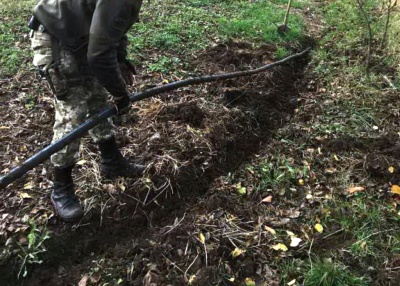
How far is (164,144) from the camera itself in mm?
4527

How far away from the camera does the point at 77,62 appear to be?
3.28 metres

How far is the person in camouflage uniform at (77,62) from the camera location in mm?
2740

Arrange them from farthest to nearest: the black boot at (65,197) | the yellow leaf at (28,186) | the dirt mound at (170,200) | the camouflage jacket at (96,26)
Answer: the yellow leaf at (28,186), the black boot at (65,197), the dirt mound at (170,200), the camouflage jacket at (96,26)

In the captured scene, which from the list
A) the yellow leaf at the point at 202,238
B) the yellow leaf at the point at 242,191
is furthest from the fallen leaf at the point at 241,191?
the yellow leaf at the point at 202,238

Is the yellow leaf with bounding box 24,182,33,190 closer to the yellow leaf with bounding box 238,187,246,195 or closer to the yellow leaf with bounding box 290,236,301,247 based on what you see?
the yellow leaf with bounding box 238,187,246,195

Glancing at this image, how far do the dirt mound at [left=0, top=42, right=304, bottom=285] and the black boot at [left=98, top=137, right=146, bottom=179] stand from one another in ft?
0.34

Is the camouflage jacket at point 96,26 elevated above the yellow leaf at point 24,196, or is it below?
above

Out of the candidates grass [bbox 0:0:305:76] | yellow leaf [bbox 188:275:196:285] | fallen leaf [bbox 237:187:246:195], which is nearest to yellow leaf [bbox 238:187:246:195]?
fallen leaf [bbox 237:187:246:195]

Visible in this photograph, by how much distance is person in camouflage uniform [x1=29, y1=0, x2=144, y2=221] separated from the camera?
2740 millimetres

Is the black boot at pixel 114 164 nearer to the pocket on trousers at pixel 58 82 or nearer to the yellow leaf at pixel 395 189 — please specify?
the pocket on trousers at pixel 58 82

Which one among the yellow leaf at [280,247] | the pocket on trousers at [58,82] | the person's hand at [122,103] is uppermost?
the pocket on trousers at [58,82]

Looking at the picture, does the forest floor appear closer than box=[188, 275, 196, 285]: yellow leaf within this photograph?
No

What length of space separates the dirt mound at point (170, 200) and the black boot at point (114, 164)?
0.34ft

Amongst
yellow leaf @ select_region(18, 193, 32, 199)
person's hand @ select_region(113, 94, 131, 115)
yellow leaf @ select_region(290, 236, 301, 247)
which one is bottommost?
yellow leaf @ select_region(290, 236, 301, 247)
